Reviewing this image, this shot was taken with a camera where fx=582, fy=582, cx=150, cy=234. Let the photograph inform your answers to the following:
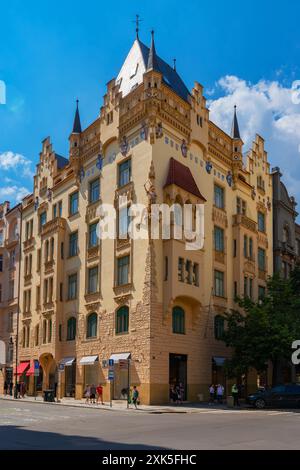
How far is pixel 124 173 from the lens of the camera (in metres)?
43.1

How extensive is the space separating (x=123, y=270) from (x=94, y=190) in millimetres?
8607

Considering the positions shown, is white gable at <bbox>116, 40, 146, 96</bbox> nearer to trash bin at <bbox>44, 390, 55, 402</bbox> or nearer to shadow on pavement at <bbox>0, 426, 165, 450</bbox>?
trash bin at <bbox>44, 390, 55, 402</bbox>

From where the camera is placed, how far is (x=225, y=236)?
46.8m

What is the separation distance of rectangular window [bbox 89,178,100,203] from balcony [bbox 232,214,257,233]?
11374mm

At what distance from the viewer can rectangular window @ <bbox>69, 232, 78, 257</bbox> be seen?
4824 cm

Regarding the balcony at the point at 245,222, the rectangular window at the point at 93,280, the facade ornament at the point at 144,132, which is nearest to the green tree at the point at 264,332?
the balcony at the point at 245,222

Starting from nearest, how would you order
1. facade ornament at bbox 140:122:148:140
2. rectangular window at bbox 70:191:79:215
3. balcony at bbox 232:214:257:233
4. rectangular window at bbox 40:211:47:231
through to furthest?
facade ornament at bbox 140:122:148:140
balcony at bbox 232:214:257:233
rectangular window at bbox 70:191:79:215
rectangular window at bbox 40:211:47:231

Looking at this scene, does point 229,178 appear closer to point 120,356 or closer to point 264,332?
point 264,332

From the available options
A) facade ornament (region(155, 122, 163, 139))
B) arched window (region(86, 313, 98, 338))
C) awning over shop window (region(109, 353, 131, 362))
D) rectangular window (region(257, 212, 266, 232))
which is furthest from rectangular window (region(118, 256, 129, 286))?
rectangular window (region(257, 212, 266, 232))

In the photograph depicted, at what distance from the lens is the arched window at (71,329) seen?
46969mm

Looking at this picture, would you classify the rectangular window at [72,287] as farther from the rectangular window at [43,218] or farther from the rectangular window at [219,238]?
the rectangular window at [219,238]

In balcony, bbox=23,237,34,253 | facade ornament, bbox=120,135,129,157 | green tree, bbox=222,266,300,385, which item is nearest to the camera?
green tree, bbox=222,266,300,385

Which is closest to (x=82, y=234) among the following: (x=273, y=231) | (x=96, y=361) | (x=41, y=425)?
(x=96, y=361)

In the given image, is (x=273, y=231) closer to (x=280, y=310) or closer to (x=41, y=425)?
(x=280, y=310)
